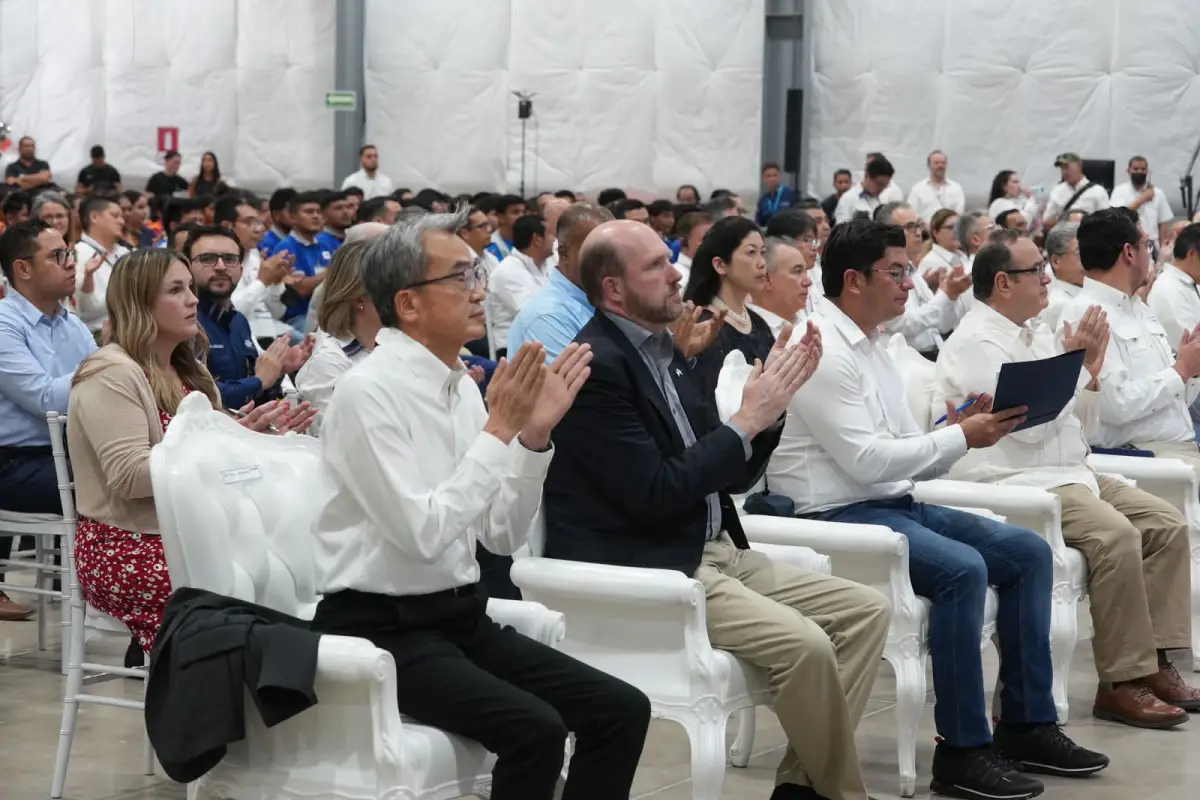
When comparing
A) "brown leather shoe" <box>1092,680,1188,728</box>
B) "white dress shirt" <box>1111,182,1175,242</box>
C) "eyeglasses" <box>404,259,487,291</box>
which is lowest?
"brown leather shoe" <box>1092,680,1188,728</box>

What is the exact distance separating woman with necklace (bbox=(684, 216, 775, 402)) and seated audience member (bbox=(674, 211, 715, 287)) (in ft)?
8.65

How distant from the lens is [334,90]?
17719mm

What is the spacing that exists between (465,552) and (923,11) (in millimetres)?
14849

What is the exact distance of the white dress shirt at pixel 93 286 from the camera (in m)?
7.59

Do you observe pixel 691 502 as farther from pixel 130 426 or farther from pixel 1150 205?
pixel 1150 205

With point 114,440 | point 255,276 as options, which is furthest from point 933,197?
point 114,440

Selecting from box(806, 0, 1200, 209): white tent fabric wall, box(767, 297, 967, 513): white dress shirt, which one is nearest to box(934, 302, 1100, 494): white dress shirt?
box(767, 297, 967, 513): white dress shirt

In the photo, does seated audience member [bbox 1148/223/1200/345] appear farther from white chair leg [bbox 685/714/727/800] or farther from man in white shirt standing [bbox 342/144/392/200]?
man in white shirt standing [bbox 342/144/392/200]

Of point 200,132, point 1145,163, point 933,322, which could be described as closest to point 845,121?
point 1145,163

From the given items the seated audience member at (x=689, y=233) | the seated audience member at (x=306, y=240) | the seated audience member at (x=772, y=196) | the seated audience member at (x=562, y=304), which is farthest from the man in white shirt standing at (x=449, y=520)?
the seated audience member at (x=772, y=196)

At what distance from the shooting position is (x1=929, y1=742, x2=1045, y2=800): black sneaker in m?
4.07

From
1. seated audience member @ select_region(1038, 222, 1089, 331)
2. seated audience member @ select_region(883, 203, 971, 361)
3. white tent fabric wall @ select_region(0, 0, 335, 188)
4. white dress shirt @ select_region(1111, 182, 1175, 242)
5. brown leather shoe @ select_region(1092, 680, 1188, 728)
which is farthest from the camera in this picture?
white tent fabric wall @ select_region(0, 0, 335, 188)

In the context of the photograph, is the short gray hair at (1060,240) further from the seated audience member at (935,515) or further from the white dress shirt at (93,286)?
the white dress shirt at (93,286)

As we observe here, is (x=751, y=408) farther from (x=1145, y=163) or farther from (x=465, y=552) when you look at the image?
(x=1145, y=163)
